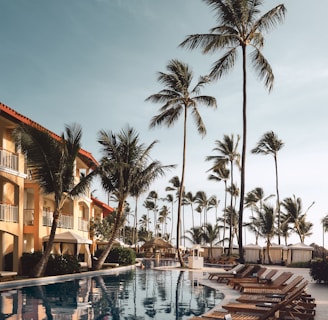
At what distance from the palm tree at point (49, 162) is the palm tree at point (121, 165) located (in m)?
4.69

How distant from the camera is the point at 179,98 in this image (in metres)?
32.2

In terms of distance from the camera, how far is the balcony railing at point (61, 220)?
25944 mm

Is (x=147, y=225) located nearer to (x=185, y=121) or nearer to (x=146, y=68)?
(x=185, y=121)

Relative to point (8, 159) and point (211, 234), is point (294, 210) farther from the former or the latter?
point (8, 159)

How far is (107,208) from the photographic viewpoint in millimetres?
45094

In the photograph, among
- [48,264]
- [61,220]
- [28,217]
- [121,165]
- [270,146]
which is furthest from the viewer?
[270,146]

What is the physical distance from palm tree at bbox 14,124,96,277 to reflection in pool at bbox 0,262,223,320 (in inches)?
129

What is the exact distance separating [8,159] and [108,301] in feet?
36.8

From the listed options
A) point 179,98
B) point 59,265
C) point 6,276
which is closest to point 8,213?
point 59,265

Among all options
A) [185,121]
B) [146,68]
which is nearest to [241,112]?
[146,68]

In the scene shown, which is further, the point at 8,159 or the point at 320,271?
the point at 8,159

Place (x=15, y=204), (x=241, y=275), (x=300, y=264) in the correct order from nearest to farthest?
1. (x=241, y=275)
2. (x=15, y=204)
3. (x=300, y=264)

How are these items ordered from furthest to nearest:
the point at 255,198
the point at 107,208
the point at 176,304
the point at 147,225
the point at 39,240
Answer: the point at 147,225 → the point at 255,198 → the point at 107,208 → the point at 39,240 → the point at 176,304

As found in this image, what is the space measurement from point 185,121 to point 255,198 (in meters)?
29.0
